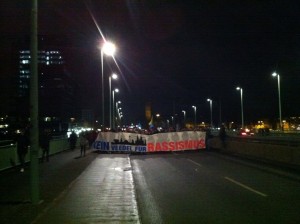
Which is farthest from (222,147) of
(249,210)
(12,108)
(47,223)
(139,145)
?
(12,108)

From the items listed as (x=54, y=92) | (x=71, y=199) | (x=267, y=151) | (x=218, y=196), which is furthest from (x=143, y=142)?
(x=54, y=92)

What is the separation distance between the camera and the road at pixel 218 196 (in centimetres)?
992

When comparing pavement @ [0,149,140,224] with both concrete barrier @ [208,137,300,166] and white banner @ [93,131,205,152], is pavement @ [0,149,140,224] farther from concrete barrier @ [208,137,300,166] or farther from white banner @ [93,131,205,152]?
white banner @ [93,131,205,152]

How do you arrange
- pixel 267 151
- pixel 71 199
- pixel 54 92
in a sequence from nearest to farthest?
pixel 71 199, pixel 267 151, pixel 54 92

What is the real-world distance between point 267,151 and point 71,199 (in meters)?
15.4

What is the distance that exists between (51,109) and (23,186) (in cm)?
10298

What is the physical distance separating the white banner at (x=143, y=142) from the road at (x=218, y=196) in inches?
645

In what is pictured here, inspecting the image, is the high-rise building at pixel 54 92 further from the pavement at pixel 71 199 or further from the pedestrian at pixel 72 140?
the pavement at pixel 71 199

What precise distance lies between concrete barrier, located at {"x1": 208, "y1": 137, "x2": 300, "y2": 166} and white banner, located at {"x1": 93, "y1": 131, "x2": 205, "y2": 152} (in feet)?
9.75

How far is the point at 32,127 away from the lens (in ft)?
37.3

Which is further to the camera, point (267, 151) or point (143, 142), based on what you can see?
point (143, 142)

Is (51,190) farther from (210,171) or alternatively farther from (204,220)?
(210,171)

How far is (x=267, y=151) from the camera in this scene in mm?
25391

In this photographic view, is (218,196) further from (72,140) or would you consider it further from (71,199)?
(72,140)
